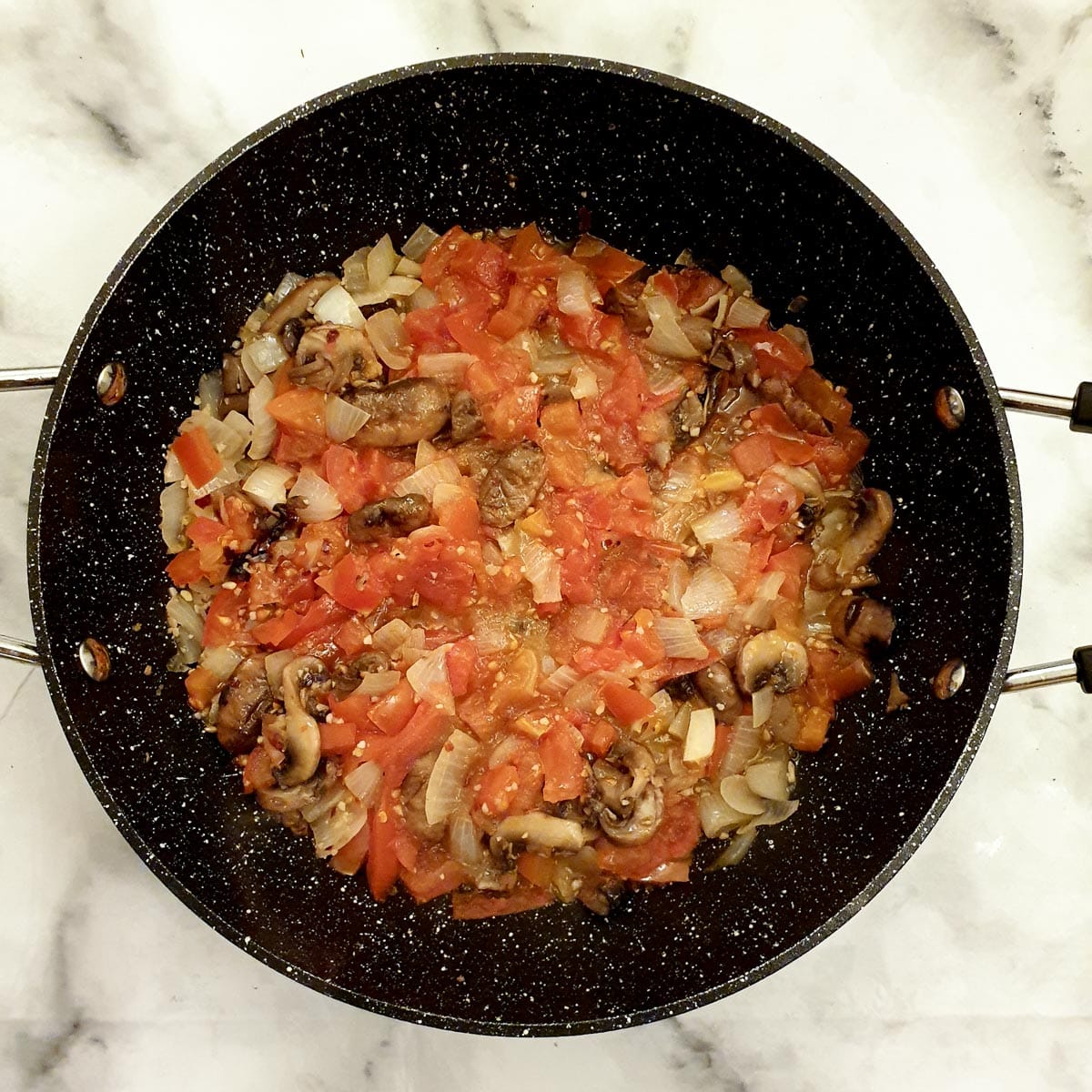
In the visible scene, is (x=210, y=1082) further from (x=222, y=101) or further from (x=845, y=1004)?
(x=222, y=101)

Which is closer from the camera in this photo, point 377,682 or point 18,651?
point 18,651

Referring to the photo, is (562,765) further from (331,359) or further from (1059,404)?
(1059,404)

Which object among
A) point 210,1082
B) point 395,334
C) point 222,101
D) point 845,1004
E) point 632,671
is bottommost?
point 210,1082

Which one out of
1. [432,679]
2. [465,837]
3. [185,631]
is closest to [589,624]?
[432,679]

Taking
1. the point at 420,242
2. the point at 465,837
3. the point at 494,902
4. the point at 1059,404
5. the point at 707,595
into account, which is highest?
the point at 420,242

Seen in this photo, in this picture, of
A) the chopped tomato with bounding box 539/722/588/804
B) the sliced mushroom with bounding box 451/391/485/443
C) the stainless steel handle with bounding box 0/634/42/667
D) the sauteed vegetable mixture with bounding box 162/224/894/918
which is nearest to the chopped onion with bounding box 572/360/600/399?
the sauteed vegetable mixture with bounding box 162/224/894/918

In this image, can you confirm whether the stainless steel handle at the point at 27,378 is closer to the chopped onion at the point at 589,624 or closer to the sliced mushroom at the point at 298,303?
the sliced mushroom at the point at 298,303

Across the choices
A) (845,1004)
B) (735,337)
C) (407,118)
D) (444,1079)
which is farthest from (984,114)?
(444,1079)

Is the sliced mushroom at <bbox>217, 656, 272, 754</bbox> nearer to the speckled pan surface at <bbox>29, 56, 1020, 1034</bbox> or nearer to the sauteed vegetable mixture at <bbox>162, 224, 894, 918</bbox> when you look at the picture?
the sauteed vegetable mixture at <bbox>162, 224, 894, 918</bbox>
